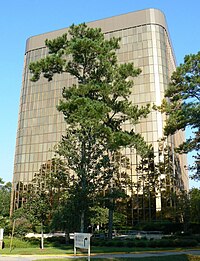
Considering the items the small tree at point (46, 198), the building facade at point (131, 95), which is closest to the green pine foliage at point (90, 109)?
the small tree at point (46, 198)

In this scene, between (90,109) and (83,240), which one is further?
(90,109)

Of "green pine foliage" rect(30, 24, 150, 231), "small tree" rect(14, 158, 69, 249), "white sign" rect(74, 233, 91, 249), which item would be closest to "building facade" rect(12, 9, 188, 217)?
"small tree" rect(14, 158, 69, 249)

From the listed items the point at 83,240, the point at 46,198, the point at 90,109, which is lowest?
the point at 83,240

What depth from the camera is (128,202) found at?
149 ft

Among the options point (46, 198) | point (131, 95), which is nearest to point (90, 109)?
point (46, 198)

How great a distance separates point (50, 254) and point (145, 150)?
10.7 meters

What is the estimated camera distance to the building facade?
48391 millimetres

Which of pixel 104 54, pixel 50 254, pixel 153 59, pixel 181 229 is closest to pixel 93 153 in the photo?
pixel 104 54

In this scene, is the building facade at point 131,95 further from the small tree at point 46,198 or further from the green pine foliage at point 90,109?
the green pine foliage at point 90,109

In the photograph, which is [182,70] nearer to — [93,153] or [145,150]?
[145,150]

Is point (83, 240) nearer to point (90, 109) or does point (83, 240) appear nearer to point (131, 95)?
point (90, 109)

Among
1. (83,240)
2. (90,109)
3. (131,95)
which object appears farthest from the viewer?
(131,95)

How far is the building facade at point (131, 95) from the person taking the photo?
48.4m

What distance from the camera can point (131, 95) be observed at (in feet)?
168
